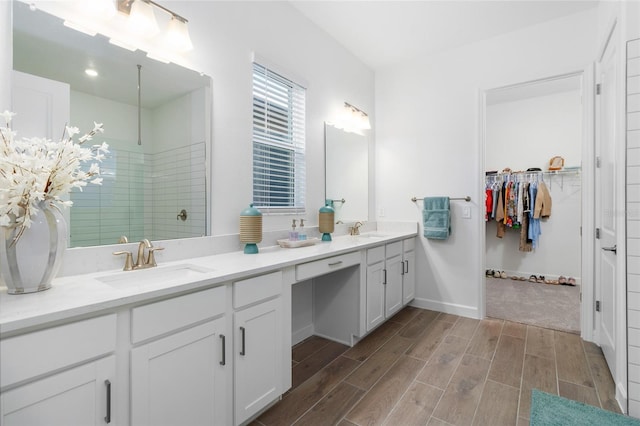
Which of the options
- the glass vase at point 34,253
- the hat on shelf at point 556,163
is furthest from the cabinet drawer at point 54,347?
the hat on shelf at point 556,163

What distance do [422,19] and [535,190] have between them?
325 centimetres

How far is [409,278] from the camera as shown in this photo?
129 inches

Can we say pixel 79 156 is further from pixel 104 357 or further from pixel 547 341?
pixel 547 341

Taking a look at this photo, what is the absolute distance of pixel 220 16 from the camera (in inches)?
78.1

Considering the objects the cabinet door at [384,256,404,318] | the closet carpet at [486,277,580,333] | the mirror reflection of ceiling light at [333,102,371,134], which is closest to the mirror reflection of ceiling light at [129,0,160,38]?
the mirror reflection of ceiling light at [333,102,371,134]

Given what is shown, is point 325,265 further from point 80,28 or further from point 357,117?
point 357,117

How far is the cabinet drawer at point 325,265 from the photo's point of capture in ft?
6.06

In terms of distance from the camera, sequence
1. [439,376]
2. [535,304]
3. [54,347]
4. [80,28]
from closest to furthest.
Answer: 1. [54,347]
2. [80,28]
3. [439,376]
4. [535,304]

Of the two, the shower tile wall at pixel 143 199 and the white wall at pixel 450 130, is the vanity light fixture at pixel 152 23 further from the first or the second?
the white wall at pixel 450 130

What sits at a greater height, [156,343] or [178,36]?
[178,36]

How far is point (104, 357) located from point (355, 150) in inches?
111

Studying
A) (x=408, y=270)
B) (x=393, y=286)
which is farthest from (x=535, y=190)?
(x=393, y=286)

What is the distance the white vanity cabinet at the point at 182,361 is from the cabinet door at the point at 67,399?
9 centimetres

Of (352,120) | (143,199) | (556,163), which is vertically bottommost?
(143,199)
